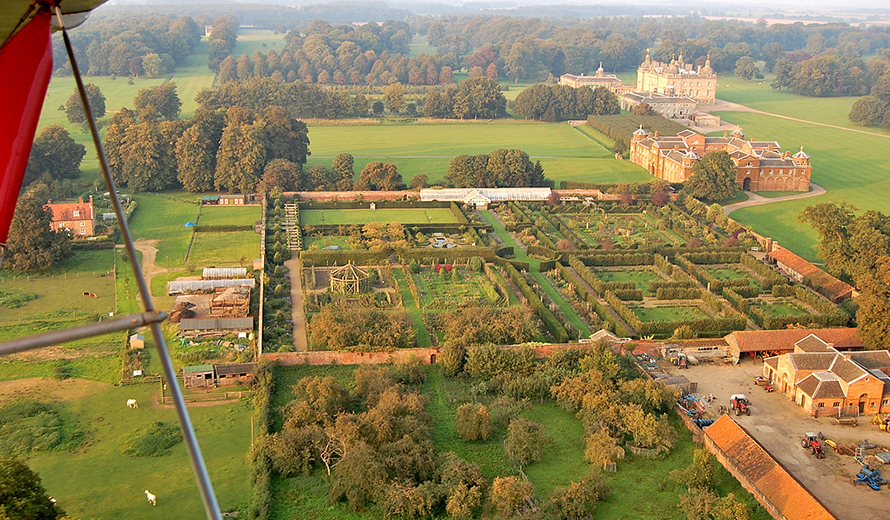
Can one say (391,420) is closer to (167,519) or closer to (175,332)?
(167,519)

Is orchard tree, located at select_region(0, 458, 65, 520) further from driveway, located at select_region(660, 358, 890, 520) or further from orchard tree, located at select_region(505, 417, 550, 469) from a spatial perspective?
driveway, located at select_region(660, 358, 890, 520)

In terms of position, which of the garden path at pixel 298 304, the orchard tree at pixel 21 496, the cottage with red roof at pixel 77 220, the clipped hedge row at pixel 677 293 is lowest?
the clipped hedge row at pixel 677 293

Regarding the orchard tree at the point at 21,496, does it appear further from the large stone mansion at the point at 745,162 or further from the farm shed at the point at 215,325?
the large stone mansion at the point at 745,162

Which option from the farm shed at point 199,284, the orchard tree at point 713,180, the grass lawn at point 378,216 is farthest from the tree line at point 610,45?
the farm shed at point 199,284

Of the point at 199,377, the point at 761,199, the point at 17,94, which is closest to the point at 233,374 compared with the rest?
the point at 199,377

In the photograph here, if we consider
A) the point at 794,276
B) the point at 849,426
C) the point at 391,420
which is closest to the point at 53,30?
the point at 391,420

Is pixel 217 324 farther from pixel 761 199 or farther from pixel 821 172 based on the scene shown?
pixel 821 172

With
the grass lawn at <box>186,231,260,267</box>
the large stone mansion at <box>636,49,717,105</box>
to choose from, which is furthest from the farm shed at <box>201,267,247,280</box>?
the large stone mansion at <box>636,49,717,105</box>
